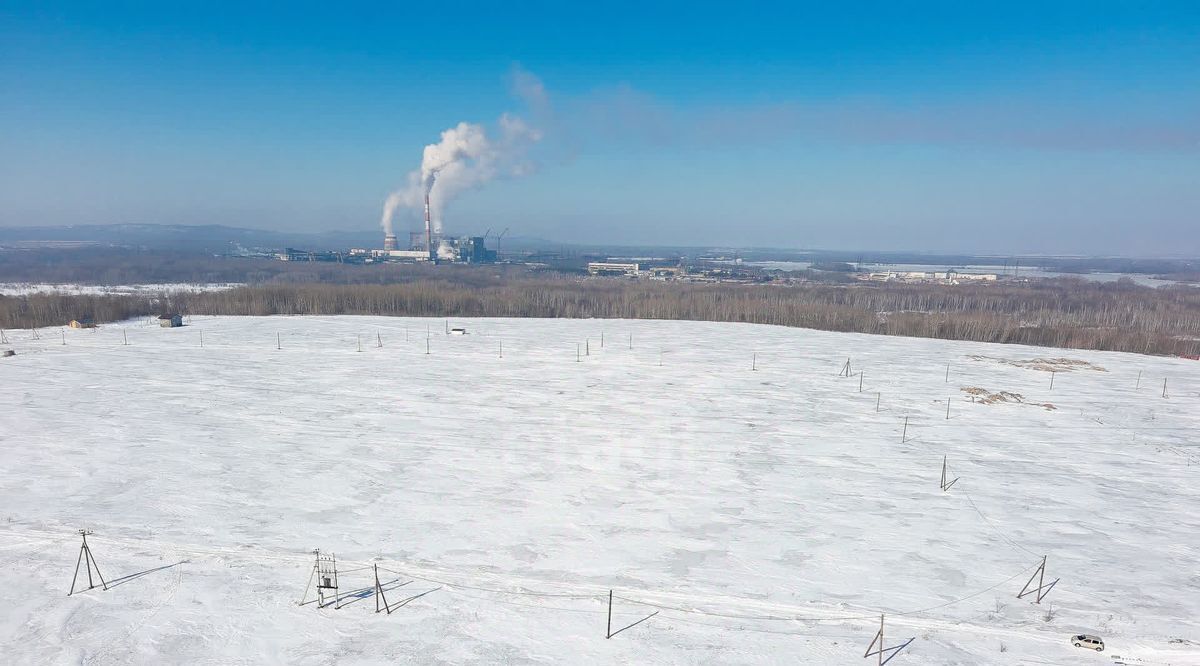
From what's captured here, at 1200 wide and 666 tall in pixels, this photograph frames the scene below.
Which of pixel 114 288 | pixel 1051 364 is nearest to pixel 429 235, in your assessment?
pixel 114 288

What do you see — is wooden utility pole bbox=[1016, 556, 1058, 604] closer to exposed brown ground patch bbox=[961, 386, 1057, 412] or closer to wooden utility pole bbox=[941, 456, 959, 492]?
wooden utility pole bbox=[941, 456, 959, 492]

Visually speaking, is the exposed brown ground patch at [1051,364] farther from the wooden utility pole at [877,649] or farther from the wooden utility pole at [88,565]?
the wooden utility pole at [88,565]

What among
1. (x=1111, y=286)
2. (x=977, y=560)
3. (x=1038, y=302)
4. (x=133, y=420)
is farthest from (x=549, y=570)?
(x=1111, y=286)

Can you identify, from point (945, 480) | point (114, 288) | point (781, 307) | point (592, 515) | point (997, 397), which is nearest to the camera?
point (592, 515)

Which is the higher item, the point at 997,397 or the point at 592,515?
the point at 997,397

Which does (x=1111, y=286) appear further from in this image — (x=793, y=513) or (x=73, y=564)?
(x=73, y=564)

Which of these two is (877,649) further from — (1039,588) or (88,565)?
(88,565)

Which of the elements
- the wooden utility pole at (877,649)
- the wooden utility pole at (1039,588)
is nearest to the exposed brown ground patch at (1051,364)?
the wooden utility pole at (1039,588)
